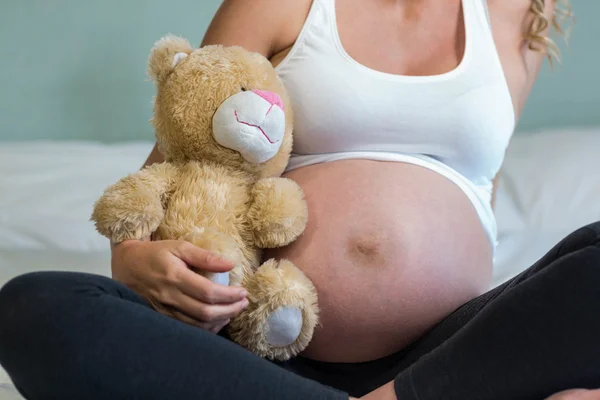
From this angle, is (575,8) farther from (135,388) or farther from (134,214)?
(135,388)

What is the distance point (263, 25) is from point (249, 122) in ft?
0.83

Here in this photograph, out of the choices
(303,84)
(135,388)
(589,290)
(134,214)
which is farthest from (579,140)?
(135,388)

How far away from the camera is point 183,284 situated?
68 cm

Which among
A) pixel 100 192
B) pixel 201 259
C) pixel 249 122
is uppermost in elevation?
pixel 249 122

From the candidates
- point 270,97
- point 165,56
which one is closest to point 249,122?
point 270,97

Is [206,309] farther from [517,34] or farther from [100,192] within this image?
[100,192]

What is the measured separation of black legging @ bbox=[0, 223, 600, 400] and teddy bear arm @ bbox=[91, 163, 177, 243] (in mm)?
86

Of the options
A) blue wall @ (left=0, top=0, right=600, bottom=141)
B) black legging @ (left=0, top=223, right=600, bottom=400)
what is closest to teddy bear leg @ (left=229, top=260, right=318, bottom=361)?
black legging @ (left=0, top=223, right=600, bottom=400)

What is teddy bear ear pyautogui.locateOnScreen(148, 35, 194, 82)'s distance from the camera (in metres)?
0.80

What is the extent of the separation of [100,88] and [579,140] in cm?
141

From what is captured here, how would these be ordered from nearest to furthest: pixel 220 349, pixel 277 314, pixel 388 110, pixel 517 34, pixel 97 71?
1. pixel 220 349
2. pixel 277 314
3. pixel 388 110
4. pixel 517 34
5. pixel 97 71

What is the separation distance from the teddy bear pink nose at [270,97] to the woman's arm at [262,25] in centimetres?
18

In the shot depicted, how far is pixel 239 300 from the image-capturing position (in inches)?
27.6

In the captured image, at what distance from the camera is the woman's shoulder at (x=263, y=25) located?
936mm
